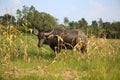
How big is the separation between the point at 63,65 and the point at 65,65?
0.06 meters

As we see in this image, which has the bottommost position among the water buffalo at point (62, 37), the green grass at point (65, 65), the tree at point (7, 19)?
the green grass at point (65, 65)

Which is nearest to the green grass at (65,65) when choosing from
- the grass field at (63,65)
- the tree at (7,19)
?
the grass field at (63,65)

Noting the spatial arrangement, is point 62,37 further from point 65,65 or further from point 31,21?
Answer: point 31,21

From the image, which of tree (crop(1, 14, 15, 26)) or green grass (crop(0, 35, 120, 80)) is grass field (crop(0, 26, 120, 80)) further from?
tree (crop(1, 14, 15, 26))

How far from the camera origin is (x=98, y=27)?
754 cm

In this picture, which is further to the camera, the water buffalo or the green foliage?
the water buffalo

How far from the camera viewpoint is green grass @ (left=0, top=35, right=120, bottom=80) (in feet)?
17.2

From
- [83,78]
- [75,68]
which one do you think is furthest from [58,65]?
[83,78]

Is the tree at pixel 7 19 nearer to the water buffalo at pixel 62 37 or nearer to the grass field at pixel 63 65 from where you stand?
the grass field at pixel 63 65

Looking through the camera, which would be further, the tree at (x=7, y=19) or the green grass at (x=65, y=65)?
the tree at (x=7, y=19)

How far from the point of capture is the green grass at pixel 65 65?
5246 mm

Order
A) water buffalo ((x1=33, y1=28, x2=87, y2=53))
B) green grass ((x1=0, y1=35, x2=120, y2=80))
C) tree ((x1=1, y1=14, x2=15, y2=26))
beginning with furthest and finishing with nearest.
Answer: water buffalo ((x1=33, y1=28, x2=87, y2=53)), tree ((x1=1, y1=14, x2=15, y2=26)), green grass ((x1=0, y1=35, x2=120, y2=80))

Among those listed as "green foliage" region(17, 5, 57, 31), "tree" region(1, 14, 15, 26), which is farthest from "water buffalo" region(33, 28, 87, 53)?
"tree" region(1, 14, 15, 26)

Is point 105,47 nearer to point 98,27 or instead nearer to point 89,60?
point 89,60
